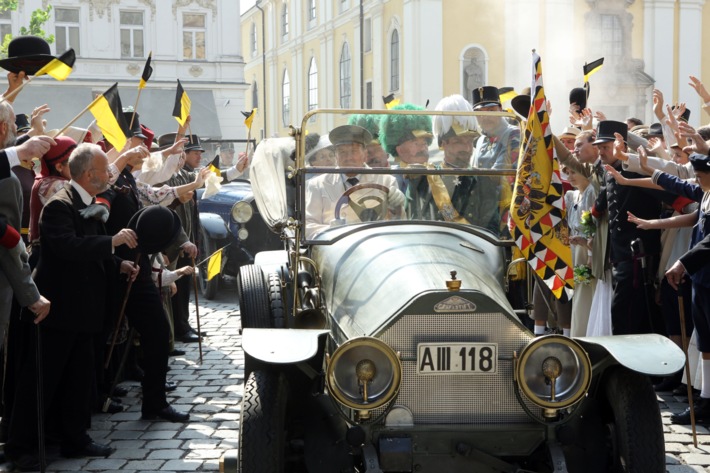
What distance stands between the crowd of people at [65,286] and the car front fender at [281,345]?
1.43 m

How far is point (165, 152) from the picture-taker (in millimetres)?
8242

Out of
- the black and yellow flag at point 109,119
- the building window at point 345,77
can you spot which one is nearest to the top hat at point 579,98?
the black and yellow flag at point 109,119

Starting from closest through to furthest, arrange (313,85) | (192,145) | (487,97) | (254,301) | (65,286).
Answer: (65,286)
(254,301)
(487,97)
(192,145)
(313,85)

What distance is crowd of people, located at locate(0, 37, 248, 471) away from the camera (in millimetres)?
5281

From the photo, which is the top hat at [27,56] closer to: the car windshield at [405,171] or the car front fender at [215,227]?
the car windshield at [405,171]

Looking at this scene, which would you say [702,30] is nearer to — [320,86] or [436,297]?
[320,86]

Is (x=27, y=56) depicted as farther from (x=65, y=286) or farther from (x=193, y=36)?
(x=193, y=36)

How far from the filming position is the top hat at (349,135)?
5.99m

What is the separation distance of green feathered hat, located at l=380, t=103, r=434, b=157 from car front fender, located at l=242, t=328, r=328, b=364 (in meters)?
1.81

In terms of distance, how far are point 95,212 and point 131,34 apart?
1315 inches

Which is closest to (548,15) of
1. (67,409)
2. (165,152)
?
(165,152)

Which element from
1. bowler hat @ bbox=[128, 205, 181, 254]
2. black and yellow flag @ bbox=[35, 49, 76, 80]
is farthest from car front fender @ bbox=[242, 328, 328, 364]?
black and yellow flag @ bbox=[35, 49, 76, 80]

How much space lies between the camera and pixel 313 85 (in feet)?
158

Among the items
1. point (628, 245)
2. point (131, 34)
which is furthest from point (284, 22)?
point (628, 245)
